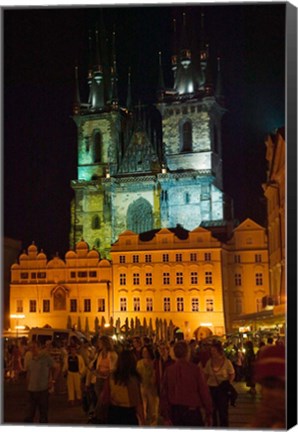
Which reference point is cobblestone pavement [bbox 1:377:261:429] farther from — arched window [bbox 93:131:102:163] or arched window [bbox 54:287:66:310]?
arched window [bbox 93:131:102:163]

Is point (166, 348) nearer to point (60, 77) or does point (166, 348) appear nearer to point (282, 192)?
point (282, 192)

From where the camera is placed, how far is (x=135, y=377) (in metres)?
5.90

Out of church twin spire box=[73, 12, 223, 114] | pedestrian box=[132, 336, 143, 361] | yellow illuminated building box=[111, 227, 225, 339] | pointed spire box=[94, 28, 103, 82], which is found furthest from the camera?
pointed spire box=[94, 28, 103, 82]

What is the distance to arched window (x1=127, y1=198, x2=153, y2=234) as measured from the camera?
32.1 ft

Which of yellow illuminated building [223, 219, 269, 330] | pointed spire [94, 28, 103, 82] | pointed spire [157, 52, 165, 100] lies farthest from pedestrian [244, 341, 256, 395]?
pointed spire [94, 28, 103, 82]

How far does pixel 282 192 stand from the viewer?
26.6ft

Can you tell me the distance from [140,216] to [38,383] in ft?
9.93

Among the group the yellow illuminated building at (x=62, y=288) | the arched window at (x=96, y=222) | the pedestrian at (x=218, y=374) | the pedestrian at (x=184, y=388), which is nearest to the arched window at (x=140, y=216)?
the arched window at (x=96, y=222)

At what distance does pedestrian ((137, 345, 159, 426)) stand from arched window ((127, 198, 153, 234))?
1.95 m

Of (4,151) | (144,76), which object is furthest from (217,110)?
(4,151)

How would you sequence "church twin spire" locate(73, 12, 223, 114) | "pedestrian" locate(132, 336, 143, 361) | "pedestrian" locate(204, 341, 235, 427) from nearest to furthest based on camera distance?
1. "pedestrian" locate(204, 341, 235, 427)
2. "pedestrian" locate(132, 336, 143, 361)
3. "church twin spire" locate(73, 12, 223, 114)

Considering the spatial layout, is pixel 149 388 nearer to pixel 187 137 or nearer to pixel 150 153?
pixel 187 137

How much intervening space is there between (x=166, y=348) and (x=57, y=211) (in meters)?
2.21

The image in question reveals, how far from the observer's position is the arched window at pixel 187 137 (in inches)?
403
